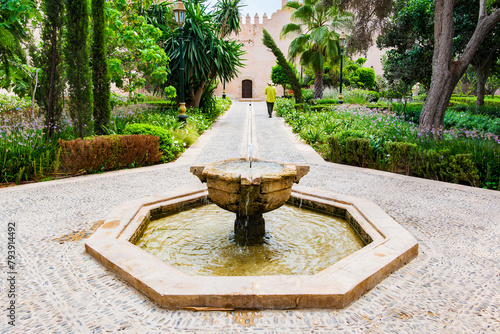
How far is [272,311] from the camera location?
1940 millimetres

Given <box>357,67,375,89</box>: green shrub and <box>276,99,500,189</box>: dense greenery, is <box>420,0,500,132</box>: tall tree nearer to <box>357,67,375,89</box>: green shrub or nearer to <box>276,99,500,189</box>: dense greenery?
<box>276,99,500,189</box>: dense greenery

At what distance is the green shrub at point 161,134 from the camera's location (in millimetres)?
6438

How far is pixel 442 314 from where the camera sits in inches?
75.4

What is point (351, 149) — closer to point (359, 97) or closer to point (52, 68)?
point (52, 68)

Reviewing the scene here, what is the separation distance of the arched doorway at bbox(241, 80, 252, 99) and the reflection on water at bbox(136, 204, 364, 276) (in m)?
29.7

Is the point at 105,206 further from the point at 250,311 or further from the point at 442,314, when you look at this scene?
the point at 442,314

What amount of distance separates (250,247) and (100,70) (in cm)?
578

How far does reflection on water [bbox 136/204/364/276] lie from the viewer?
263 centimetres

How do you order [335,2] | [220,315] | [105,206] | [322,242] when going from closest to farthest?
1. [220,315]
2. [322,242]
3. [105,206]
4. [335,2]

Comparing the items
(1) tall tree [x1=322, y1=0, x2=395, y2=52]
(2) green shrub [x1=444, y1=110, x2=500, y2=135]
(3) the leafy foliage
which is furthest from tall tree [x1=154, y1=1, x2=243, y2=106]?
(2) green shrub [x1=444, y1=110, x2=500, y2=135]

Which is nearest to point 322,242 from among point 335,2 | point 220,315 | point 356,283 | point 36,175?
point 356,283

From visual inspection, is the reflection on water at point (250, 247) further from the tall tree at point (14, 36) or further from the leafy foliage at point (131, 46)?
the leafy foliage at point (131, 46)

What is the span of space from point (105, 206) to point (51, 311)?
201cm

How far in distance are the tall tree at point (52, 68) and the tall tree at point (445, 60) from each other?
7604mm
